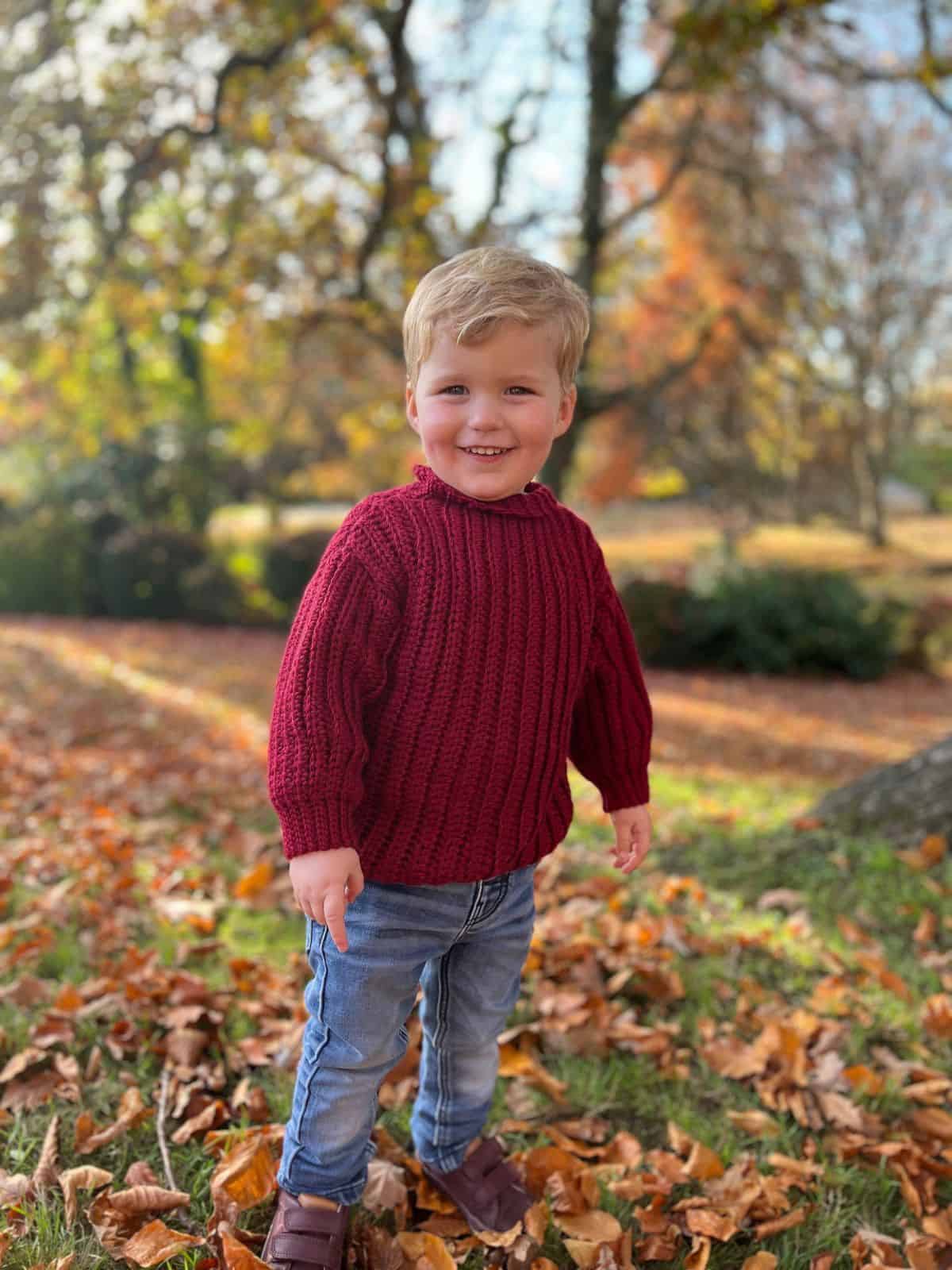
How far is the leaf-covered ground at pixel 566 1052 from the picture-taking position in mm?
1983

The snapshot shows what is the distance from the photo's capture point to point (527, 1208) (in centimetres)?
205

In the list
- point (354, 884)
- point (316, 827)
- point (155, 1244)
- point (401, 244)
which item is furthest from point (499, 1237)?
point (401, 244)

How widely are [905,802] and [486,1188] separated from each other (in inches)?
97.0

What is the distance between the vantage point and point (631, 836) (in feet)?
6.73

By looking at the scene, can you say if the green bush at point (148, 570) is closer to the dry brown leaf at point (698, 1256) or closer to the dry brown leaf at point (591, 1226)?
the dry brown leaf at point (591, 1226)

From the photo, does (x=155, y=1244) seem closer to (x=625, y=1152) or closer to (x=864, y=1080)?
(x=625, y=1152)

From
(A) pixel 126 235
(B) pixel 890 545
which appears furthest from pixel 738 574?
(B) pixel 890 545

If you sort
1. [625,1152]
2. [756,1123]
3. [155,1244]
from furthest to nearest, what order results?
[756,1123] → [625,1152] → [155,1244]

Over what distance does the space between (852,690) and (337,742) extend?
9938mm

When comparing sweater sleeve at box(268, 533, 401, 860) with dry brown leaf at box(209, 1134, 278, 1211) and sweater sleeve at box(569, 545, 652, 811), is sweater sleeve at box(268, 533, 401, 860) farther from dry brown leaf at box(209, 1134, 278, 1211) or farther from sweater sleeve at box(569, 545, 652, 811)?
dry brown leaf at box(209, 1134, 278, 1211)

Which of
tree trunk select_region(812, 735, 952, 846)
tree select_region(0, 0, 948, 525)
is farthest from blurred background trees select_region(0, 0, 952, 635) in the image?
tree trunk select_region(812, 735, 952, 846)

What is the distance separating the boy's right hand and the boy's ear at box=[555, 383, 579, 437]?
2.60ft

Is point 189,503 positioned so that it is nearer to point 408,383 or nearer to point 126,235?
point 126,235

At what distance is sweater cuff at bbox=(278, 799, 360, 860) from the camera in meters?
1.59
